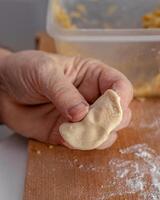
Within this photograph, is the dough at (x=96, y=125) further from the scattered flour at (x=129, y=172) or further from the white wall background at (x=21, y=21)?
the white wall background at (x=21, y=21)

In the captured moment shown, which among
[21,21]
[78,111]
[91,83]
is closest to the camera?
[78,111]

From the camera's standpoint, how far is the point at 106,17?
32.5 inches

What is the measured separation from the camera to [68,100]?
1.70 ft

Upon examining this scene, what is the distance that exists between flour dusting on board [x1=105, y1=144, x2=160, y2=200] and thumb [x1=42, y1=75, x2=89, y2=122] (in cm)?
9

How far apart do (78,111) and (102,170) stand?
93 mm

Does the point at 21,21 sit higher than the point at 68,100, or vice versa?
the point at 68,100

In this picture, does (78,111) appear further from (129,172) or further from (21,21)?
(21,21)

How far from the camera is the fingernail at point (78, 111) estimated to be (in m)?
0.51

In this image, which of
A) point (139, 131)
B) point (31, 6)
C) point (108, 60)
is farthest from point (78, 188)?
point (31, 6)

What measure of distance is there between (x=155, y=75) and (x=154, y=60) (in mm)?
26

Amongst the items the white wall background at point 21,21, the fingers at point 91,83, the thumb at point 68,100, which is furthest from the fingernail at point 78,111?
the white wall background at point 21,21

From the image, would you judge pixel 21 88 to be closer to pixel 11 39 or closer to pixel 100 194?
pixel 100 194

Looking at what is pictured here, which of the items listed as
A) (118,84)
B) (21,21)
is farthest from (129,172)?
(21,21)

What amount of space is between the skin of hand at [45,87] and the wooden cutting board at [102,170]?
0.02 m
